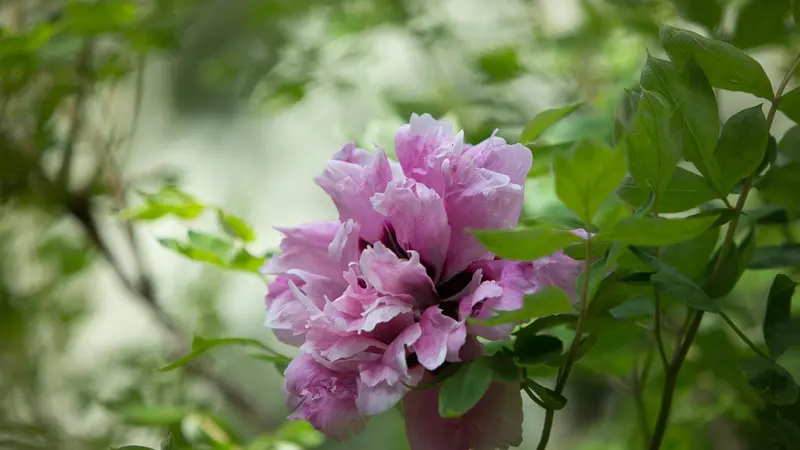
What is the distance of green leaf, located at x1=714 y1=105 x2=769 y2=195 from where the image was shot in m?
0.30

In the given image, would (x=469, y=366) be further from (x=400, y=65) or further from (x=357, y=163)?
(x=400, y=65)

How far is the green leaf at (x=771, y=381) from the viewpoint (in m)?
0.30

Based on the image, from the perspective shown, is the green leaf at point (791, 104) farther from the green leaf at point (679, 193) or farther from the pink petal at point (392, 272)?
the pink petal at point (392, 272)

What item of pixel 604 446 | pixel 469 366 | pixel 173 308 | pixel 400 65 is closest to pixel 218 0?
pixel 400 65

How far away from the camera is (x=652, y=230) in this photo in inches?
10.0

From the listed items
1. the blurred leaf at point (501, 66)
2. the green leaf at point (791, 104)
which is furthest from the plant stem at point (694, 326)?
the blurred leaf at point (501, 66)

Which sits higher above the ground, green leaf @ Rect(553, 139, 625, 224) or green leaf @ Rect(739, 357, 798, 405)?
green leaf @ Rect(553, 139, 625, 224)

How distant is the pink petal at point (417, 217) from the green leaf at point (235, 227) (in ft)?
0.51

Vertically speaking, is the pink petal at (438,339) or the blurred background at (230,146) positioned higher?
the pink petal at (438,339)

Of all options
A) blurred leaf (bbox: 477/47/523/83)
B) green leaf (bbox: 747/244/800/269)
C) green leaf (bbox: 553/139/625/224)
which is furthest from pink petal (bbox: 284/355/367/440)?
blurred leaf (bbox: 477/47/523/83)

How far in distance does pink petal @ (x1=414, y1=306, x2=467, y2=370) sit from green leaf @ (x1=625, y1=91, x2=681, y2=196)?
0.30 feet

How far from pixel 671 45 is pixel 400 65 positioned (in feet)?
2.84

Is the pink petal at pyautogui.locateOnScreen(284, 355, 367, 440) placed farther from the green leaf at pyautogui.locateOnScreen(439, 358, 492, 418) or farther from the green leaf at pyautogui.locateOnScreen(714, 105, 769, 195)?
the green leaf at pyautogui.locateOnScreen(714, 105, 769, 195)

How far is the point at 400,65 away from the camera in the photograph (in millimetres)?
1141
